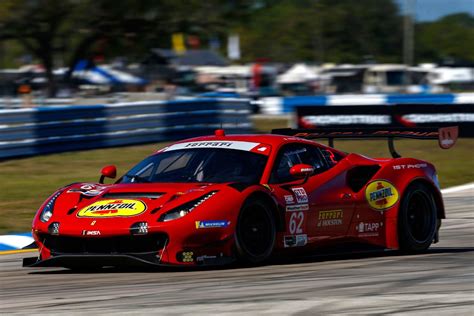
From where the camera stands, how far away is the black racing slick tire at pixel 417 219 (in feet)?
29.3

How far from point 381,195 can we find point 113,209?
2.55 m

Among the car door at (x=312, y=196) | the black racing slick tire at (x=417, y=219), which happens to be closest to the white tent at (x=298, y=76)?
the black racing slick tire at (x=417, y=219)

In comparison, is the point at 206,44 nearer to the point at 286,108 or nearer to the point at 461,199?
the point at 286,108

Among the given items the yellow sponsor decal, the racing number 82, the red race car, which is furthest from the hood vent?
the yellow sponsor decal

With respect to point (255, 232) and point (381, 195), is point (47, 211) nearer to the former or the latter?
point (255, 232)

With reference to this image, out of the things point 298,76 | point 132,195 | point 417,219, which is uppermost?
point 132,195

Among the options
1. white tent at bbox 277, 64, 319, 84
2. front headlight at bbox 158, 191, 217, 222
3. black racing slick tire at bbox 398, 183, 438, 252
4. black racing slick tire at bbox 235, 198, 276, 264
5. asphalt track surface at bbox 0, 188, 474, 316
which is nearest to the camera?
asphalt track surface at bbox 0, 188, 474, 316

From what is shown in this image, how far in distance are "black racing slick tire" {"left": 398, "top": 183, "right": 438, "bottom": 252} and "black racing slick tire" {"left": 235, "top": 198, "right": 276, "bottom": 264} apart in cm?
161

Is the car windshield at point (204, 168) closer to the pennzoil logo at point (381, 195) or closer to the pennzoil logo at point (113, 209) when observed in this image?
the pennzoil logo at point (113, 209)

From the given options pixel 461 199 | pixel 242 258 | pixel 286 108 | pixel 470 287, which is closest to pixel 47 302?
pixel 242 258

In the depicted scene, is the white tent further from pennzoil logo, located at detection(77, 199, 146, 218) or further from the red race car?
pennzoil logo, located at detection(77, 199, 146, 218)

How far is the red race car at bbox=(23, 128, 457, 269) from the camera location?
7324 mm

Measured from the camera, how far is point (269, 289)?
627 centimetres

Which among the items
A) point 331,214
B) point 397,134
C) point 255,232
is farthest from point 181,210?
point 397,134
